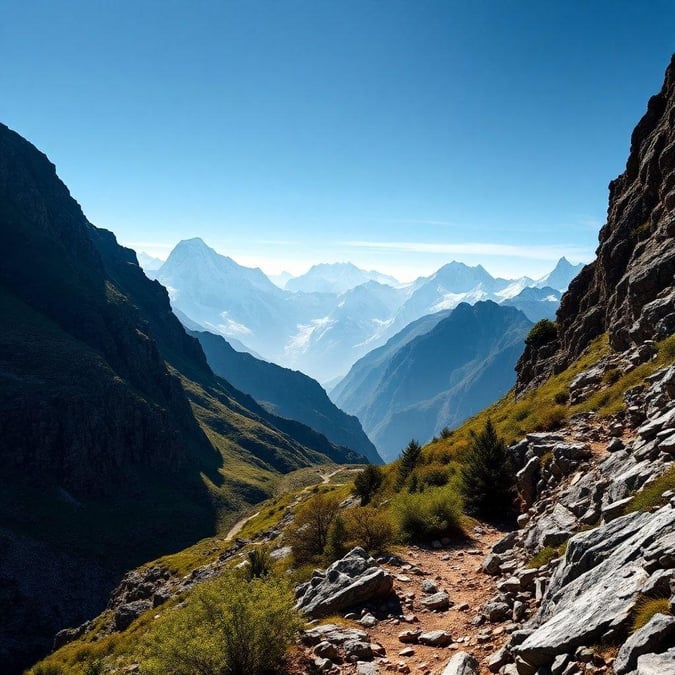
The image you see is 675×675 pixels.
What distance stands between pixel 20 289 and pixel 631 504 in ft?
745

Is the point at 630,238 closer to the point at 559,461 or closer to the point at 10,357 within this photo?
the point at 559,461

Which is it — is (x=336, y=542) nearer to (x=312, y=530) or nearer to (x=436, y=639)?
(x=312, y=530)

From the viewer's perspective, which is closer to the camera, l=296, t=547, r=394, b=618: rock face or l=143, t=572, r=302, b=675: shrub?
l=143, t=572, r=302, b=675: shrub

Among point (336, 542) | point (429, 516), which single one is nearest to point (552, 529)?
point (429, 516)

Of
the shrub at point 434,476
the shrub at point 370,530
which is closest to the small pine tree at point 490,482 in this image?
the shrub at point 370,530

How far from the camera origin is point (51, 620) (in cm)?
9631

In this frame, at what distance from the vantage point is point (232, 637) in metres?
11.5

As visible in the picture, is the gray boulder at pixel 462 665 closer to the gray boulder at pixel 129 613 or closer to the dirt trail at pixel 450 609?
the dirt trail at pixel 450 609

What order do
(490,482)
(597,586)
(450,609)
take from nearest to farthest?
1. (597,586)
2. (450,609)
3. (490,482)

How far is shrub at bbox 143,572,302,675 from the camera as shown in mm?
11109

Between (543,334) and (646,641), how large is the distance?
2785 inches

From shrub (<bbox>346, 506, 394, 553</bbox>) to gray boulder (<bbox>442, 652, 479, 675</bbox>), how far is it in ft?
32.3

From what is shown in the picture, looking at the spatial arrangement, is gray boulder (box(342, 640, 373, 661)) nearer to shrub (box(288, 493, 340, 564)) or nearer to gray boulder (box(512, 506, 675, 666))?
gray boulder (box(512, 506, 675, 666))

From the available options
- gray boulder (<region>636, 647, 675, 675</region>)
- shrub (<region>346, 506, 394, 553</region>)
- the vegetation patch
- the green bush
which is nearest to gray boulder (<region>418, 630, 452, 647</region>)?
the green bush
